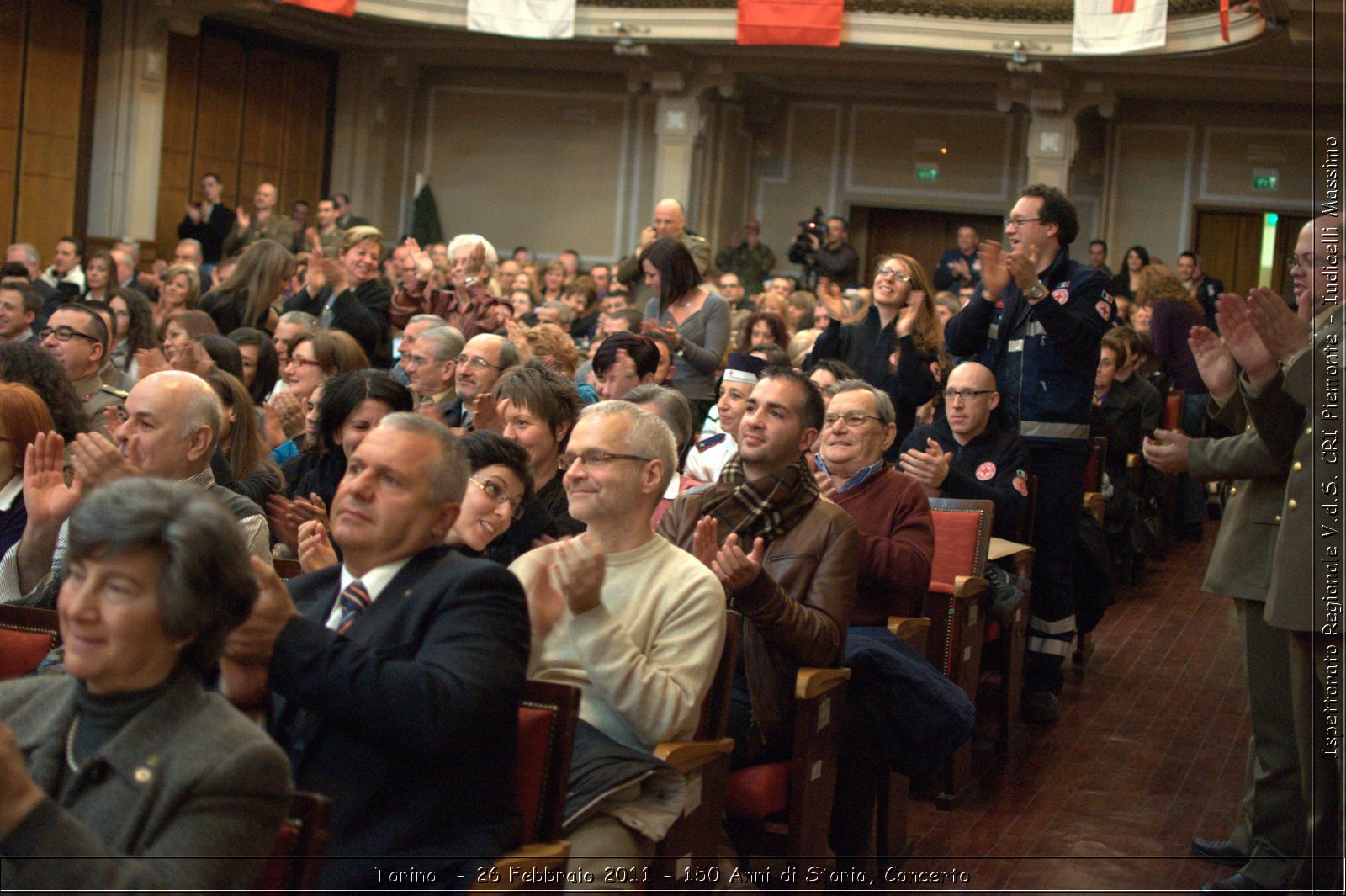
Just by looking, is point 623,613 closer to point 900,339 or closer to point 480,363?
point 480,363

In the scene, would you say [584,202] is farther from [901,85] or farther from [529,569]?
[529,569]

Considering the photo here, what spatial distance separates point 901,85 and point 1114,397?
8421mm

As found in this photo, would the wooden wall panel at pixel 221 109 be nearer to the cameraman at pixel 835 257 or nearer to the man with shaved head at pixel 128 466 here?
the cameraman at pixel 835 257

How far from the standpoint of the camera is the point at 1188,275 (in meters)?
11.9

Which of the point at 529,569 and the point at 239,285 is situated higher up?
the point at 239,285

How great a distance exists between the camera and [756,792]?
3.14 meters

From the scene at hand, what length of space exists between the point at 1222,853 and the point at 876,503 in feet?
4.14

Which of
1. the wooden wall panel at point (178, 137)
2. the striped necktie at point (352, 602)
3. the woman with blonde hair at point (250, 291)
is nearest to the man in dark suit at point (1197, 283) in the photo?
the woman with blonde hair at point (250, 291)

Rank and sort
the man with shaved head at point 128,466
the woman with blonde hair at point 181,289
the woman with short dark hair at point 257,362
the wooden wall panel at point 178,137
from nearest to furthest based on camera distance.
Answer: the man with shaved head at point 128,466 → the woman with short dark hair at point 257,362 → the woman with blonde hair at point 181,289 → the wooden wall panel at point 178,137

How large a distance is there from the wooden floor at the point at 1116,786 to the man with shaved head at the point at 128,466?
199cm

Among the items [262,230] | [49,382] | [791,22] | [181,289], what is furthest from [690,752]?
[791,22]

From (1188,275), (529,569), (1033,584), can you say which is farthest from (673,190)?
(529,569)

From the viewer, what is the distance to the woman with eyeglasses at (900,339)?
222 inches

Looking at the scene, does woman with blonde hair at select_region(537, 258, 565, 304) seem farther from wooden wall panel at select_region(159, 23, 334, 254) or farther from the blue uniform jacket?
the blue uniform jacket
